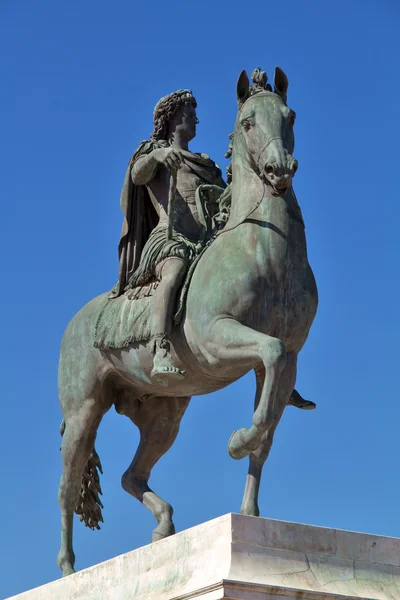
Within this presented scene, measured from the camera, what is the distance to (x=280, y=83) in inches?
536

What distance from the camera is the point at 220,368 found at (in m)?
13.1

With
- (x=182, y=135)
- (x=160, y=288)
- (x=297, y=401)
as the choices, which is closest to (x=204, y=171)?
(x=182, y=135)

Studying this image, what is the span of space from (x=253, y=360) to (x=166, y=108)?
3168mm

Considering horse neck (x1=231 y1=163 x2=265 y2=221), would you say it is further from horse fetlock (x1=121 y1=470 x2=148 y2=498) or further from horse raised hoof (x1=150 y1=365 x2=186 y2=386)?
horse fetlock (x1=121 y1=470 x2=148 y2=498)

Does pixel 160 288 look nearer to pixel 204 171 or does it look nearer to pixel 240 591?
pixel 204 171

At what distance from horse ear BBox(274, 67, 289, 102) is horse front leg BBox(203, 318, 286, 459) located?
2062 millimetres

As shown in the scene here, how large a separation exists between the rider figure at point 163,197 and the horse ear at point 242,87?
88 cm

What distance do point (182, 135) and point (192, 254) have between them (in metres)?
1.41

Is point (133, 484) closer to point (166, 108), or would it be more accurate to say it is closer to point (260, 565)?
point (260, 565)

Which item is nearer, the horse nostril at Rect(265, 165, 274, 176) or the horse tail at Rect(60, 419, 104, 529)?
the horse nostril at Rect(265, 165, 274, 176)

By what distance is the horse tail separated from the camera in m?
15.2

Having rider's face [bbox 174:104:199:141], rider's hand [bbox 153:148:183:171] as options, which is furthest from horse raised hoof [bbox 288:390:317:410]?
rider's face [bbox 174:104:199:141]

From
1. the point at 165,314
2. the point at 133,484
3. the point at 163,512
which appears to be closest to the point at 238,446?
the point at 165,314

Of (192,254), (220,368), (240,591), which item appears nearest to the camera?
(240,591)
